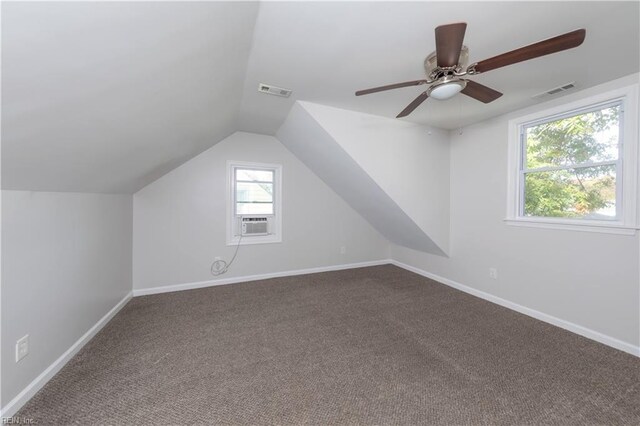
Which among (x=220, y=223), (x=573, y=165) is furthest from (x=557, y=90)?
(x=220, y=223)

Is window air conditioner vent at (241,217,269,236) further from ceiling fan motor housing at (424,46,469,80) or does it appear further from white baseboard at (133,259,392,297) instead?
ceiling fan motor housing at (424,46,469,80)

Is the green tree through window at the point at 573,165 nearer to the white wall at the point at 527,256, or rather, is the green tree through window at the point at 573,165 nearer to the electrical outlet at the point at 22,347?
the white wall at the point at 527,256

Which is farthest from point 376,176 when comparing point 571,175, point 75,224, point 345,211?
point 75,224

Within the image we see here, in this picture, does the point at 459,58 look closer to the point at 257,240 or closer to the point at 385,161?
the point at 385,161

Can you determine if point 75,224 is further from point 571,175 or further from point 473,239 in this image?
point 571,175

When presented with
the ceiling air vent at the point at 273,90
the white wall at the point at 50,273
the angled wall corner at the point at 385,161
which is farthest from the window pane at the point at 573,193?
the white wall at the point at 50,273

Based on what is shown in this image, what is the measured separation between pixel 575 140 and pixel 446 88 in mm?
1872

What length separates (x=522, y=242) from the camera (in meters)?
2.65

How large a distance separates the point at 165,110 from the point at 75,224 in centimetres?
123

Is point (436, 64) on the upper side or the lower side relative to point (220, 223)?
upper

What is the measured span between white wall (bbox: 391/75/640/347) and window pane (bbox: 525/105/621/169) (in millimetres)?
217

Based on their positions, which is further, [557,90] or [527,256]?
[527,256]

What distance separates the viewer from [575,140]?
2318 millimetres

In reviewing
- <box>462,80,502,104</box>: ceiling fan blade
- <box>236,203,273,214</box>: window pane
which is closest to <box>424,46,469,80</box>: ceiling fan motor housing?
<box>462,80,502,104</box>: ceiling fan blade
